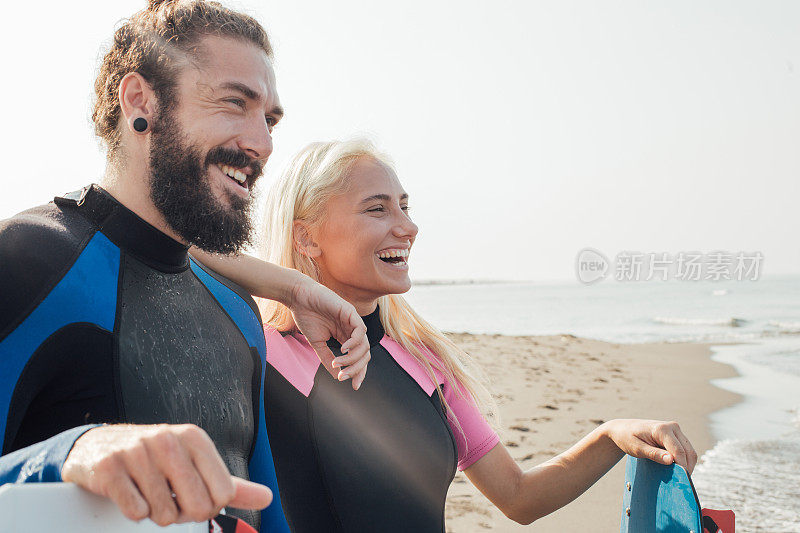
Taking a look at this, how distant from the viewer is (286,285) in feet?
6.59

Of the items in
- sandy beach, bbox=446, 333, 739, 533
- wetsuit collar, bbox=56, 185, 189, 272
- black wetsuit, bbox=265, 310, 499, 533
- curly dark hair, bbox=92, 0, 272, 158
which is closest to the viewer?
wetsuit collar, bbox=56, 185, 189, 272

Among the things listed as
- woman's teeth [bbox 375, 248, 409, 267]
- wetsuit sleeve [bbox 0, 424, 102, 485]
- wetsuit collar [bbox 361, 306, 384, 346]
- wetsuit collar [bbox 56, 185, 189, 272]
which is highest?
wetsuit collar [bbox 56, 185, 189, 272]

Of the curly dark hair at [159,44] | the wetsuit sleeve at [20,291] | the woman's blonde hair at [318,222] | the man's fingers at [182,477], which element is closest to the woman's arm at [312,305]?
the woman's blonde hair at [318,222]

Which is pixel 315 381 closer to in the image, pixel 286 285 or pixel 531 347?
pixel 286 285

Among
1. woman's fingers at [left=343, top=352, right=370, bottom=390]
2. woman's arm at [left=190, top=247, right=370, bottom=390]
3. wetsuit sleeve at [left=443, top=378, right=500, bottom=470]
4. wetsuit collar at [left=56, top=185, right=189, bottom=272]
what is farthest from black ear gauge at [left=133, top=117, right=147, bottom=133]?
wetsuit sleeve at [left=443, top=378, right=500, bottom=470]

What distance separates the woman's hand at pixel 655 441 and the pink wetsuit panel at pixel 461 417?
0.49 metres

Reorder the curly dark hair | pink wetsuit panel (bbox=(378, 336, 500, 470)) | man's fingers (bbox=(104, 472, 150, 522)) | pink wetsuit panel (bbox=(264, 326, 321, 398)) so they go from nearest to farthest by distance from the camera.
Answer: man's fingers (bbox=(104, 472, 150, 522)), the curly dark hair, pink wetsuit panel (bbox=(264, 326, 321, 398)), pink wetsuit panel (bbox=(378, 336, 500, 470))

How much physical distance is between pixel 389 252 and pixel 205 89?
1.02 metres

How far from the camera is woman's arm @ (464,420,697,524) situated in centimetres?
206

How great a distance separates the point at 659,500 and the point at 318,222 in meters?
1.55

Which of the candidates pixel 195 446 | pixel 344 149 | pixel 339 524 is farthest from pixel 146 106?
pixel 339 524

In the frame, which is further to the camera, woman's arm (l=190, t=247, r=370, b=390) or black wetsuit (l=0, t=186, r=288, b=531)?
woman's arm (l=190, t=247, r=370, b=390)

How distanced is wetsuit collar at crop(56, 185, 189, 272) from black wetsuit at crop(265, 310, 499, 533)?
68 centimetres

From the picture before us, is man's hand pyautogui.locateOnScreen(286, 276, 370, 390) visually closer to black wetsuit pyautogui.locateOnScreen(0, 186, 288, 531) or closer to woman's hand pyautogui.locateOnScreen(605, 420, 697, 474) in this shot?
black wetsuit pyautogui.locateOnScreen(0, 186, 288, 531)
